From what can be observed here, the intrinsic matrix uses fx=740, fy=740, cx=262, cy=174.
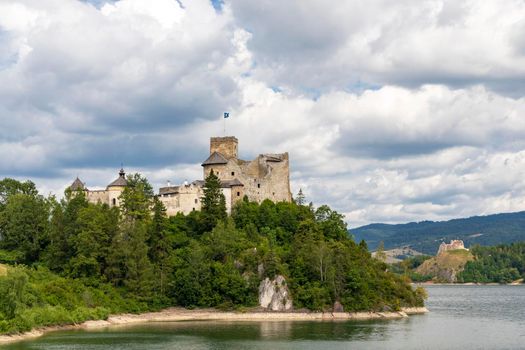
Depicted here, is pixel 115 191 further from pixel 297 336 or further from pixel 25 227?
pixel 297 336

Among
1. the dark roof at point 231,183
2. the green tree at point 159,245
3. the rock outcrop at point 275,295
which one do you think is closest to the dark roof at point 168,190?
the green tree at point 159,245

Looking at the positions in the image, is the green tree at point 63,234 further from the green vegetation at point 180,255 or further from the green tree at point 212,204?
the green tree at point 212,204

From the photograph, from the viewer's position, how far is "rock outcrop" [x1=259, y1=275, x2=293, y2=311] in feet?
285

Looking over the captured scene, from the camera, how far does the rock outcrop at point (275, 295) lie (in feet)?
285

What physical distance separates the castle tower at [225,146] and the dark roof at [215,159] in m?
1.38

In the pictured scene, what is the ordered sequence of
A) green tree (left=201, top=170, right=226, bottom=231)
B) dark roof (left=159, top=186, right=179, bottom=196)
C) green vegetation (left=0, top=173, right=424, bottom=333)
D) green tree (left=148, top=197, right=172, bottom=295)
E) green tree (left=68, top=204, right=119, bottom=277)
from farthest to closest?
dark roof (left=159, top=186, right=179, bottom=196)
green tree (left=201, top=170, right=226, bottom=231)
green tree (left=148, top=197, right=172, bottom=295)
green vegetation (left=0, top=173, right=424, bottom=333)
green tree (left=68, top=204, right=119, bottom=277)

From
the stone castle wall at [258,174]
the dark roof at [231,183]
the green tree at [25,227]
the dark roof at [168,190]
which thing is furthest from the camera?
the stone castle wall at [258,174]

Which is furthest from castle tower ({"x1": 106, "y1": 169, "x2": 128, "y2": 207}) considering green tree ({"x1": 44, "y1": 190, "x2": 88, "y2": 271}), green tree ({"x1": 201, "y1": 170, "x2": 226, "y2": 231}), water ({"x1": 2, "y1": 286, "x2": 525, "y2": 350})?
water ({"x1": 2, "y1": 286, "x2": 525, "y2": 350})

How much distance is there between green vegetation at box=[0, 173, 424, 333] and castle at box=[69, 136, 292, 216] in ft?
5.81

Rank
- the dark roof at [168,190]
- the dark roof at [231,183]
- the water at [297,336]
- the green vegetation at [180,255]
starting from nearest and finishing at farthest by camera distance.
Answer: the water at [297,336] < the green vegetation at [180,255] < the dark roof at [231,183] < the dark roof at [168,190]

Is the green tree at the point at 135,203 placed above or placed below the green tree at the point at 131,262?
above

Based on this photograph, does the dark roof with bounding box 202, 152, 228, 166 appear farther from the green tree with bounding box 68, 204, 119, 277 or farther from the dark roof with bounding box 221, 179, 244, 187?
the green tree with bounding box 68, 204, 119, 277

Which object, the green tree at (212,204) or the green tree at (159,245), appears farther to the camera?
the green tree at (212,204)

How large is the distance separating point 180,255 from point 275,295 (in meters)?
13.0
